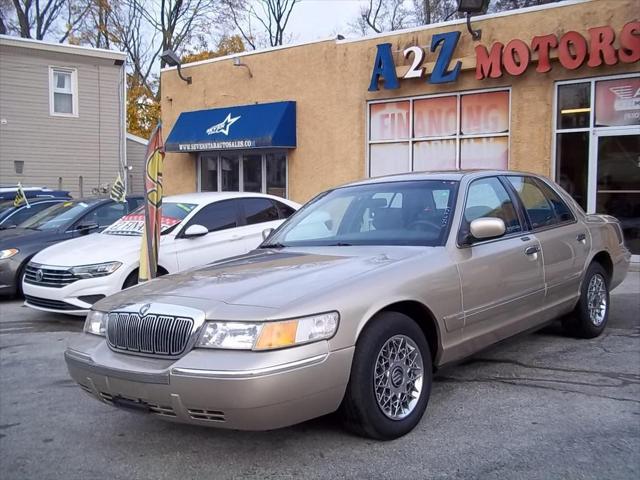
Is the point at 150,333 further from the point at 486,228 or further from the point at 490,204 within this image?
the point at 490,204

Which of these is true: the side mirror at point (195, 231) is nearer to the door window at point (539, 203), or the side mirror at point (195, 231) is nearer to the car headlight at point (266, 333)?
the door window at point (539, 203)

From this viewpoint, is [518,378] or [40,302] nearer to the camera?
[518,378]

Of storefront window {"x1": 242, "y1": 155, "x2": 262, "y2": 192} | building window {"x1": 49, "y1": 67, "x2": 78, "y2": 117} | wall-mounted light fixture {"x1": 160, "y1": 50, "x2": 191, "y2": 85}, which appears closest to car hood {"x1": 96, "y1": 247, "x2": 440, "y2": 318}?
storefront window {"x1": 242, "y1": 155, "x2": 262, "y2": 192}

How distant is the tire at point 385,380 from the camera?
3744mm

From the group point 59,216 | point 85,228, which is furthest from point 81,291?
point 59,216

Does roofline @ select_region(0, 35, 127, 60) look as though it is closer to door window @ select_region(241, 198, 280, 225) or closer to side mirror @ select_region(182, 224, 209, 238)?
door window @ select_region(241, 198, 280, 225)

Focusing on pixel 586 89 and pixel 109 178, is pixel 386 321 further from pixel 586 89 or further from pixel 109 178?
pixel 109 178

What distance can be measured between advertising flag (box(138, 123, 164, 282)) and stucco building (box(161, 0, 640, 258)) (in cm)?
747

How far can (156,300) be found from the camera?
391cm

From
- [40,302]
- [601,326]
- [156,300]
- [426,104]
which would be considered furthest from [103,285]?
[426,104]

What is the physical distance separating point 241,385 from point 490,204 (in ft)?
8.87

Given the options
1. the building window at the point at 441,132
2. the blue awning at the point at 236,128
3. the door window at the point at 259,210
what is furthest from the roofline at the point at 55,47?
the door window at the point at 259,210

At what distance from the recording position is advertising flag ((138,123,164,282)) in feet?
21.3

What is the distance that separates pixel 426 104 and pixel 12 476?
11088mm
